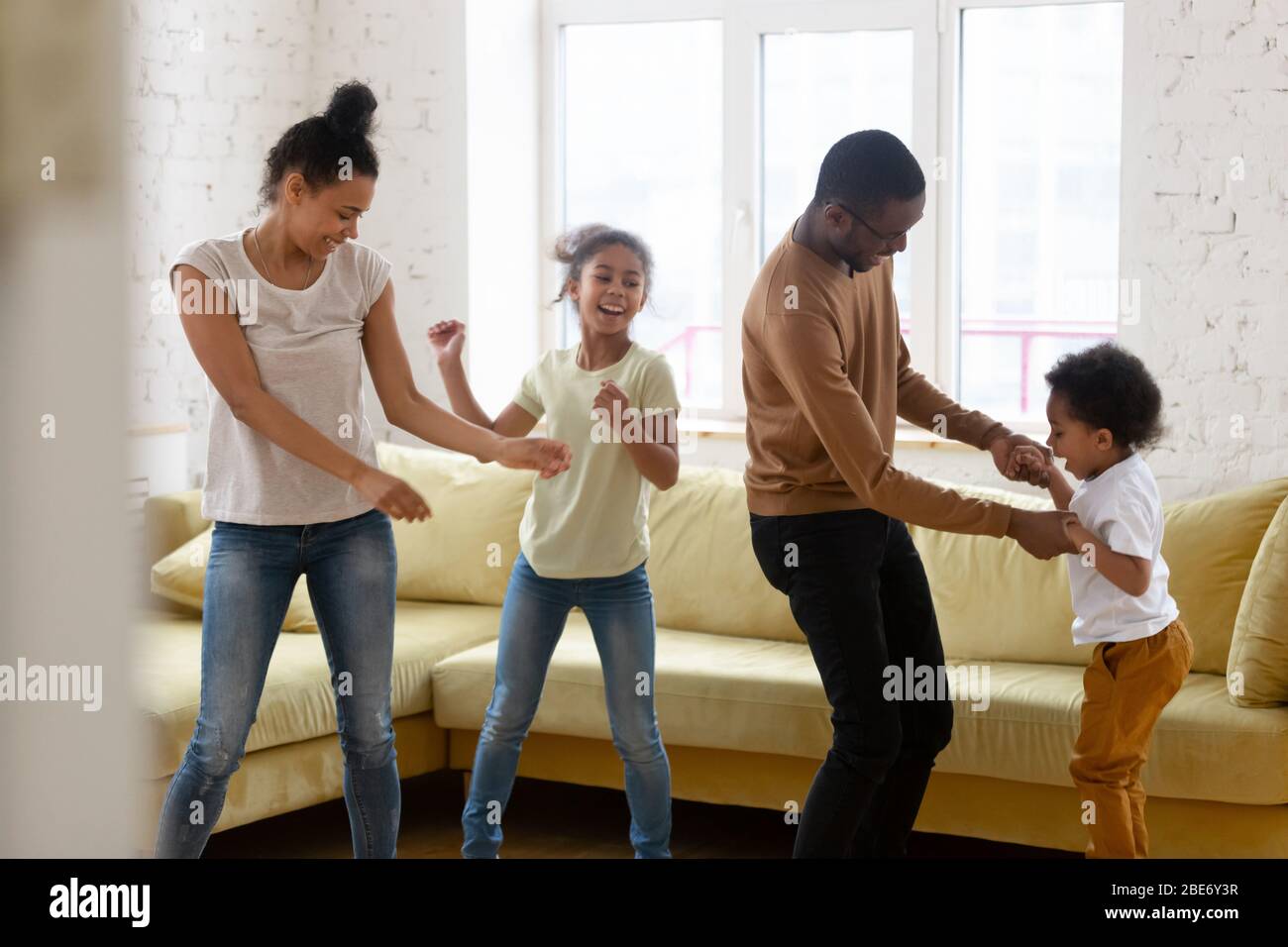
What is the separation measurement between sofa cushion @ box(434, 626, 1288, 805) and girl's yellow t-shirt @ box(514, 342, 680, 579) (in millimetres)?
533

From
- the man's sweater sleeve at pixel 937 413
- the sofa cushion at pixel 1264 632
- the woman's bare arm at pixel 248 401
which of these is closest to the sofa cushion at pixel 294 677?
the woman's bare arm at pixel 248 401

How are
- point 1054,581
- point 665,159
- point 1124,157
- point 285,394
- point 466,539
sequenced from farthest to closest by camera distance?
point 665,159
point 466,539
point 1124,157
point 1054,581
point 285,394

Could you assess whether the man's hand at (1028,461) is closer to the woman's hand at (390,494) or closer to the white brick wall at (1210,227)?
the woman's hand at (390,494)

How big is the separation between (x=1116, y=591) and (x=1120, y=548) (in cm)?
9

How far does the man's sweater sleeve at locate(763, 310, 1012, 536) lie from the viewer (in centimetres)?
191

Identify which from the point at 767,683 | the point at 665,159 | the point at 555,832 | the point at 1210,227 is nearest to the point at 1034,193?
the point at 1210,227

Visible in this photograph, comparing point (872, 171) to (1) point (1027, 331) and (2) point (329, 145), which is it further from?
(1) point (1027, 331)

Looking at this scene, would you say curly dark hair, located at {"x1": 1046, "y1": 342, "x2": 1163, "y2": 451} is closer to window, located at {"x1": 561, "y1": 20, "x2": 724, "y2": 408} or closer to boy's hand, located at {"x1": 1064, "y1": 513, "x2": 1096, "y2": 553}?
boy's hand, located at {"x1": 1064, "y1": 513, "x2": 1096, "y2": 553}

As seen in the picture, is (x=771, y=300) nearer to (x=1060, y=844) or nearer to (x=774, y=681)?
(x=774, y=681)

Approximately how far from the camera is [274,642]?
6.63 ft

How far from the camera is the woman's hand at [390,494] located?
190cm

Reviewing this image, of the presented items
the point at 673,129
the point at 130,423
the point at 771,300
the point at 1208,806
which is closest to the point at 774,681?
the point at 1208,806

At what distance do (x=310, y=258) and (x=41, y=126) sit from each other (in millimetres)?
1562

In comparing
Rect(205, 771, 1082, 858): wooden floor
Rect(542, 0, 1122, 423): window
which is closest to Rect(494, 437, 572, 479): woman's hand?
Rect(205, 771, 1082, 858): wooden floor
